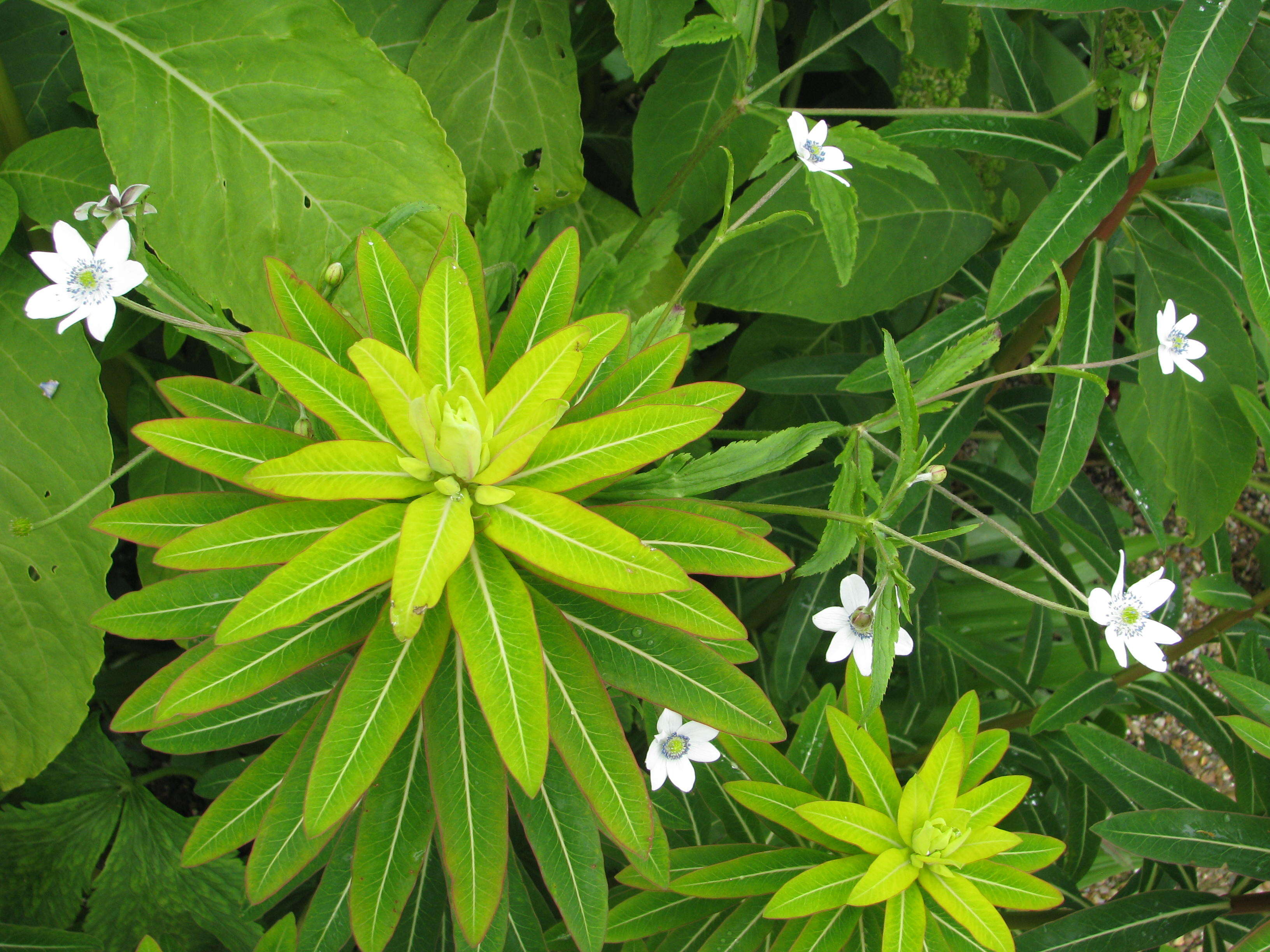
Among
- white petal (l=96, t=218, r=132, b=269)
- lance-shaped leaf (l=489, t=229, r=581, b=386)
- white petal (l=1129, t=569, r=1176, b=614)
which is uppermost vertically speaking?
lance-shaped leaf (l=489, t=229, r=581, b=386)

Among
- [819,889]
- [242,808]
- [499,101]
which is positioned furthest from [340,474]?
[499,101]

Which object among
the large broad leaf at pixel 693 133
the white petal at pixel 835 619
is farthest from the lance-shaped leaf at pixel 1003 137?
the white petal at pixel 835 619

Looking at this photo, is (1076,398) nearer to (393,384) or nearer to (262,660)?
(393,384)

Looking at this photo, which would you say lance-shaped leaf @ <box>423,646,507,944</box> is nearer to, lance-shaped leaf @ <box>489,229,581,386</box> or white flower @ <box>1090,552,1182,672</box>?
lance-shaped leaf @ <box>489,229,581,386</box>

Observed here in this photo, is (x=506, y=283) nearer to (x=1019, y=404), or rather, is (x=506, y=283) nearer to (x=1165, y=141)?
(x=1165, y=141)

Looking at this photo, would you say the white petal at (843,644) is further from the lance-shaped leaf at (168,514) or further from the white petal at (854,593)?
the lance-shaped leaf at (168,514)

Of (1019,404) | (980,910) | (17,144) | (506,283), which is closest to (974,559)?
(1019,404)

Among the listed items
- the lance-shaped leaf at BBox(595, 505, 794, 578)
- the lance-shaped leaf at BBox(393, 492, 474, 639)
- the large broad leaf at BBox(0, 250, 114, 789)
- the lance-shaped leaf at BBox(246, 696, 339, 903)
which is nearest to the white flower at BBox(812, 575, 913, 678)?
the lance-shaped leaf at BBox(595, 505, 794, 578)
